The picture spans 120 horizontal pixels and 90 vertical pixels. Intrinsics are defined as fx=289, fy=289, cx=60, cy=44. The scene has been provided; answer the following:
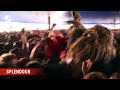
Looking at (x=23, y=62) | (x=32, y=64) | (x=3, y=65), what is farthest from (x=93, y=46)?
(x=3, y=65)

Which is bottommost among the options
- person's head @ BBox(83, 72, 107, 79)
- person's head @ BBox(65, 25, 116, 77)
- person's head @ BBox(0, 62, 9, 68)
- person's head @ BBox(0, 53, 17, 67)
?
person's head @ BBox(83, 72, 107, 79)

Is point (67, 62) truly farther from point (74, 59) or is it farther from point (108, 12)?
point (108, 12)

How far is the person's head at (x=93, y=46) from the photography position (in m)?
6.57

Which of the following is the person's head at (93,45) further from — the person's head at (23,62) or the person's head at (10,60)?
the person's head at (10,60)

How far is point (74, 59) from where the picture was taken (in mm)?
6574

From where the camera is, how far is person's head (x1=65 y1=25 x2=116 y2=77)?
21.5ft

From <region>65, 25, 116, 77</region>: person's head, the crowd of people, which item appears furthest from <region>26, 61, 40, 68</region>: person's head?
<region>65, 25, 116, 77</region>: person's head

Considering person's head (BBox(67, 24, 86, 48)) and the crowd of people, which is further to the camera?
person's head (BBox(67, 24, 86, 48))

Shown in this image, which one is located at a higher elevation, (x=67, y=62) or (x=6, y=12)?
(x=6, y=12)

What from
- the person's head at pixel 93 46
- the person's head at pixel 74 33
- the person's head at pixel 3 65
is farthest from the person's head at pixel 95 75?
the person's head at pixel 3 65

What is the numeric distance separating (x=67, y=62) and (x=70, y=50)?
289mm

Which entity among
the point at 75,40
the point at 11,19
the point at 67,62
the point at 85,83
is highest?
the point at 11,19

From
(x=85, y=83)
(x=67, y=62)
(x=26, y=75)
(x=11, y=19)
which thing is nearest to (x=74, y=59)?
(x=67, y=62)

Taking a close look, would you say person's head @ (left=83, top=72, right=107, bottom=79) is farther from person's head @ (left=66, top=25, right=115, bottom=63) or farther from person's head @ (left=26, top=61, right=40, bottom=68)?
person's head @ (left=26, top=61, right=40, bottom=68)
